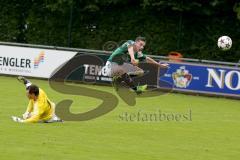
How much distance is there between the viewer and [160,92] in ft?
90.1

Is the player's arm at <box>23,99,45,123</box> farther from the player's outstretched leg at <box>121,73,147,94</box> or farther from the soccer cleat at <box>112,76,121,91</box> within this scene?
the soccer cleat at <box>112,76,121,91</box>

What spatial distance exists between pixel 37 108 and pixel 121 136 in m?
2.14

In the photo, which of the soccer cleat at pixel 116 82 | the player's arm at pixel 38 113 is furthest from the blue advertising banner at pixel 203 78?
the player's arm at pixel 38 113

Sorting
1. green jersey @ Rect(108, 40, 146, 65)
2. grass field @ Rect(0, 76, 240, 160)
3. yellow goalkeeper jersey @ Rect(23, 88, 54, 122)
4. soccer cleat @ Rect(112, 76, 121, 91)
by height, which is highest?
green jersey @ Rect(108, 40, 146, 65)

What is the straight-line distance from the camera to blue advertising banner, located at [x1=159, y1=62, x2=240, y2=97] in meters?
26.7

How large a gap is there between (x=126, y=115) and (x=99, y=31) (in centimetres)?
1832

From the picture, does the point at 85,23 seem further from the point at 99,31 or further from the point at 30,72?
the point at 30,72

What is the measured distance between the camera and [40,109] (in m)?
15.9

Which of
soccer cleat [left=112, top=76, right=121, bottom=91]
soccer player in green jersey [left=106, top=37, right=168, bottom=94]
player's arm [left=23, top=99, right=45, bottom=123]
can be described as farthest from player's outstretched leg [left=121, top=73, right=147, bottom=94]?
player's arm [left=23, top=99, right=45, bottom=123]

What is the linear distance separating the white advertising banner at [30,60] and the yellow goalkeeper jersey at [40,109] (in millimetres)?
13443

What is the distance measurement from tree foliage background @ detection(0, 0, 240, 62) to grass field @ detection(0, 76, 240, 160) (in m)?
13.6

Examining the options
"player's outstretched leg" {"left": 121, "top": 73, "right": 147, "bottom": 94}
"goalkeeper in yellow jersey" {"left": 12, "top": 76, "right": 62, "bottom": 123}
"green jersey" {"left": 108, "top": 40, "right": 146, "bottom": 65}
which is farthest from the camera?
"player's outstretched leg" {"left": 121, "top": 73, "right": 147, "bottom": 94}

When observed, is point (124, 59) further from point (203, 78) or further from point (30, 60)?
point (30, 60)

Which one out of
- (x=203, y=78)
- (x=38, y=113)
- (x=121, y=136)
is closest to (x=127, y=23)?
(x=203, y=78)
